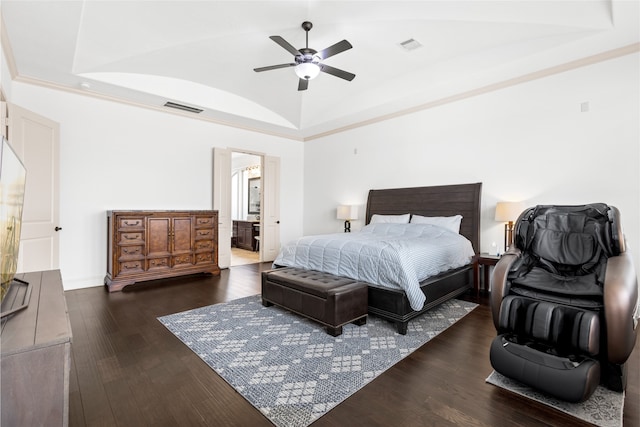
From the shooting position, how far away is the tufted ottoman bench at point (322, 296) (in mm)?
2883

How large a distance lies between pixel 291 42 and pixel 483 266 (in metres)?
4.16

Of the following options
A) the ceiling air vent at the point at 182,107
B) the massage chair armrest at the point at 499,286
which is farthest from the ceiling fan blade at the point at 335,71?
the ceiling air vent at the point at 182,107

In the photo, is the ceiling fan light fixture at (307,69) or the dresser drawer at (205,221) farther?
the dresser drawer at (205,221)

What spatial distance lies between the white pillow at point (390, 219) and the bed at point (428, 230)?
0.66 ft

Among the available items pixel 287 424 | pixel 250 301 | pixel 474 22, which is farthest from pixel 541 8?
pixel 250 301

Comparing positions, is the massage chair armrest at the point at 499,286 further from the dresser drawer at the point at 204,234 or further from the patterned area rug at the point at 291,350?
the dresser drawer at the point at 204,234

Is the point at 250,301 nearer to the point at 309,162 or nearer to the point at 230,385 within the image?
the point at 230,385

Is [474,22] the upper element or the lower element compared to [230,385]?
upper

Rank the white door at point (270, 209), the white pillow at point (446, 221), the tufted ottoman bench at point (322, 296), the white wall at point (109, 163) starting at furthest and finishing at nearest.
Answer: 1. the white door at point (270, 209)
2. the white pillow at point (446, 221)
3. the white wall at point (109, 163)
4. the tufted ottoman bench at point (322, 296)

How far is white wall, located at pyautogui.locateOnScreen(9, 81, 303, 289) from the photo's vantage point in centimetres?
444

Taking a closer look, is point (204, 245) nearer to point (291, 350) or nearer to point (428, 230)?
point (291, 350)

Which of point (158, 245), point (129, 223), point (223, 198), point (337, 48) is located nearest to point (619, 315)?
point (337, 48)

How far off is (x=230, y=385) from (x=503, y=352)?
1883 mm

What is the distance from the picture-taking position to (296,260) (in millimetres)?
3988
